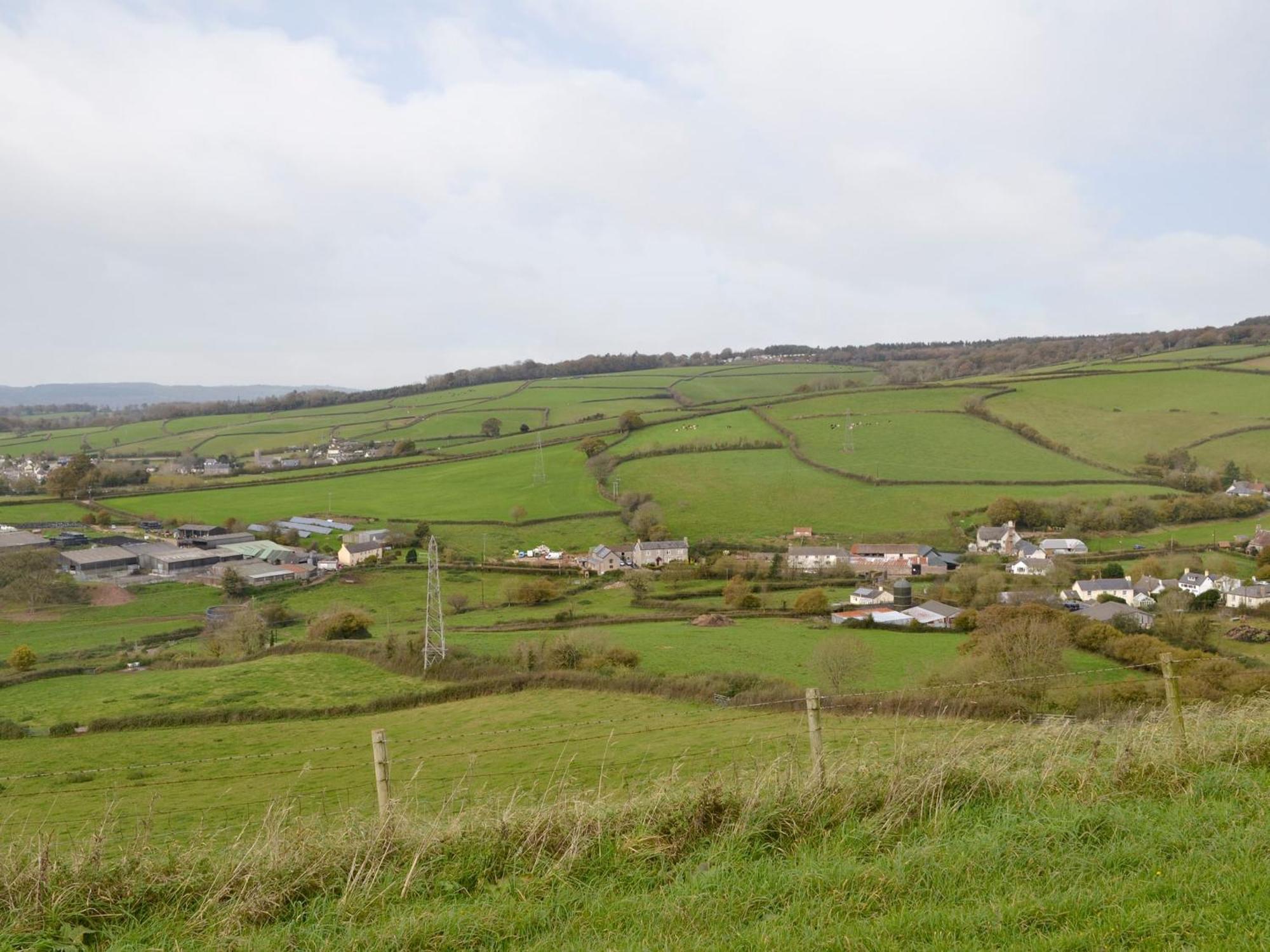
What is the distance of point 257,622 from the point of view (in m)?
37.6

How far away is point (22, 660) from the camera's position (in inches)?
1257

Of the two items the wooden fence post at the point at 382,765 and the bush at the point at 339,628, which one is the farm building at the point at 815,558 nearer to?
the bush at the point at 339,628

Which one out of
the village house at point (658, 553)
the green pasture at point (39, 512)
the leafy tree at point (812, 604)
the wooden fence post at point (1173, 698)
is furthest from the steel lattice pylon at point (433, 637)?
the green pasture at point (39, 512)

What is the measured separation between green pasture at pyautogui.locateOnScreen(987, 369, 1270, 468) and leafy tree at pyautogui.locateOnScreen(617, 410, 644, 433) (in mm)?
33947

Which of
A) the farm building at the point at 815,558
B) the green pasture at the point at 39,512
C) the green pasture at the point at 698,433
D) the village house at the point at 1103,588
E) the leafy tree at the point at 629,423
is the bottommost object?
the village house at the point at 1103,588

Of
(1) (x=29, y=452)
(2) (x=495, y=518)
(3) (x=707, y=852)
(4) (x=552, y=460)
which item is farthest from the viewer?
(1) (x=29, y=452)

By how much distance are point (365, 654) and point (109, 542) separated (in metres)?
32.9

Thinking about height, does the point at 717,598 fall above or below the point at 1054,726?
below

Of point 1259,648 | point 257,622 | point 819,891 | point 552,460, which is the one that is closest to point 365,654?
point 257,622

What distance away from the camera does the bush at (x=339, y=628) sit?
36.0 metres

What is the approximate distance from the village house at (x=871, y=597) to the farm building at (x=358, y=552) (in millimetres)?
30110

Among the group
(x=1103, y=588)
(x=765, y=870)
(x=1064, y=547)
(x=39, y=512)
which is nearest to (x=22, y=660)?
(x=39, y=512)

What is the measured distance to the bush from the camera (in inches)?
1417

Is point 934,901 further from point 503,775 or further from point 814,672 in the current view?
point 814,672
